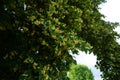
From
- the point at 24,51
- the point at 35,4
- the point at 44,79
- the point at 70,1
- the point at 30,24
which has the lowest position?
the point at 44,79

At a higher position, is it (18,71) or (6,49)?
(6,49)

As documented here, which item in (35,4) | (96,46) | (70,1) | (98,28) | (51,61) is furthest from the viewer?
(96,46)

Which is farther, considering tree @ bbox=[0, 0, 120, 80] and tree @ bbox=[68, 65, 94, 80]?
tree @ bbox=[68, 65, 94, 80]

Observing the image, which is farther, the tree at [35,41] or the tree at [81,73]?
the tree at [81,73]

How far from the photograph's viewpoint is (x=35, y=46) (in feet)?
36.4

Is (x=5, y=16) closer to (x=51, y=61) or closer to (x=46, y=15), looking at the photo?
(x=46, y=15)

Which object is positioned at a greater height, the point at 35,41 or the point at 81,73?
the point at 35,41

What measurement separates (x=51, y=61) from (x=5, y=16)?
223cm

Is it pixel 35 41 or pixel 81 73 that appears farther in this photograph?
pixel 81 73

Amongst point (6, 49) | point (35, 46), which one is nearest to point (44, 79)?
point (35, 46)

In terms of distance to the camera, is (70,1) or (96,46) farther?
(96,46)

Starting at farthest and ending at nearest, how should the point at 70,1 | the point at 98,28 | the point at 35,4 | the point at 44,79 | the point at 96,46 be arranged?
the point at 96,46 < the point at 98,28 < the point at 70,1 < the point at 35,4 < the point at 44,79

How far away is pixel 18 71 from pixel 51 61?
1268 mm

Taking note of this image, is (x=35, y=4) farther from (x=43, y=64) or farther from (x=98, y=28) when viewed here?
(x=98, y=28)
